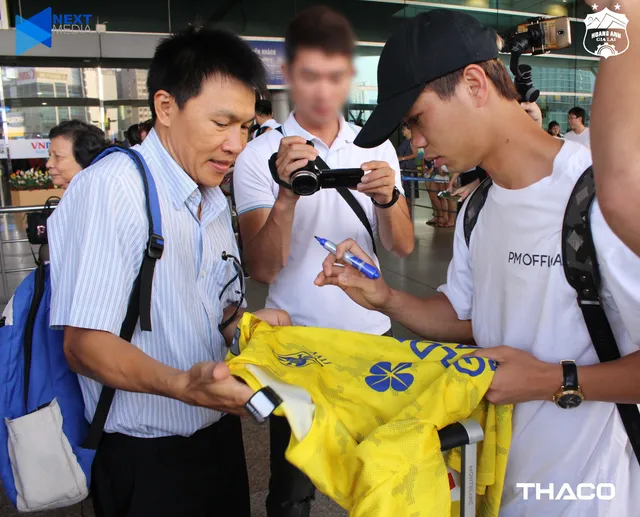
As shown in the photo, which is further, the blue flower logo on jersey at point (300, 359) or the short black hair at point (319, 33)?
the short black hair at point (319, 33)

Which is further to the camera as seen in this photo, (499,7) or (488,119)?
(499,7)

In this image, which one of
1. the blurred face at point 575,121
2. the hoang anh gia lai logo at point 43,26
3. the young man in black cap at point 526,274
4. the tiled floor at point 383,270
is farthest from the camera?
the hoang anh gia lai logo at point 43,26

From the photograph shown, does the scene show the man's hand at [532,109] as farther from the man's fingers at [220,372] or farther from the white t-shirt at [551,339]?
the man's fingers at [220,372]

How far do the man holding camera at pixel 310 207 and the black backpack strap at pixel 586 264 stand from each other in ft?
2.71

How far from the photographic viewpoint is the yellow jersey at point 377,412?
3.44ft

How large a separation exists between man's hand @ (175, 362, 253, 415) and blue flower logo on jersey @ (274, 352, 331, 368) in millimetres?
211

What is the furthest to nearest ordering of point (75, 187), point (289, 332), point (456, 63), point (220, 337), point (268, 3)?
point (268, 3) → point (220, 337) → point (289, 332) → point (75, 187) → point (456, 63)

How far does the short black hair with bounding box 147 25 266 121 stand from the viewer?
1574 millimetres

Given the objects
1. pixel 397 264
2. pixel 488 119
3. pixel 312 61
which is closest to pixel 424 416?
pixel 488 119

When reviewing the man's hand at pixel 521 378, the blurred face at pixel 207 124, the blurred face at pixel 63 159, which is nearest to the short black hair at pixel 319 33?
the blurred face at pixel 207 124

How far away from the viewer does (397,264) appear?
290 inches

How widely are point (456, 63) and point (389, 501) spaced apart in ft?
3.16

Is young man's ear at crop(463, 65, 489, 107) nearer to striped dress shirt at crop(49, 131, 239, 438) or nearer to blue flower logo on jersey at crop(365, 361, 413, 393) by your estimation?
blue flower logo on jersey at crop(365, 361, 413, 393)

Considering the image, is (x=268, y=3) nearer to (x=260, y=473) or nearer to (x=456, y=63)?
(x=260, y=473)
